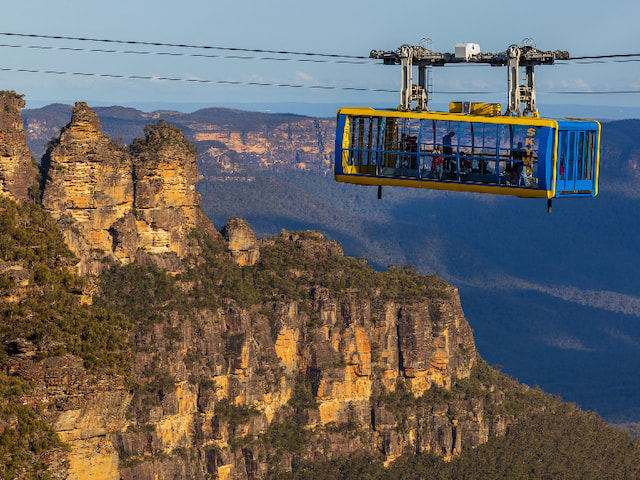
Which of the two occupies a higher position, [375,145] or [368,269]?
[375,145]

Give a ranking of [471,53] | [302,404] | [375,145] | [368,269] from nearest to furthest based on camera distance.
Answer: [471,53]
[375,145]
[302,404]
[368,269]

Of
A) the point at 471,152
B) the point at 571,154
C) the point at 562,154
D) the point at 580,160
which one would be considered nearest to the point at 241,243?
the point at 471,152

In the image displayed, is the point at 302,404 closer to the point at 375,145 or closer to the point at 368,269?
the point at 368,269

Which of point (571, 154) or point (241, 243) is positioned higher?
point (571, 154)

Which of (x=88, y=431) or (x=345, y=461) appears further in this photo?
(x=345, y=461)

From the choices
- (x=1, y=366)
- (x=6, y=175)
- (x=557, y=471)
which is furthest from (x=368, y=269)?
(x=1, y=366)

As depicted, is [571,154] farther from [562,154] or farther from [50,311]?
[50,311]

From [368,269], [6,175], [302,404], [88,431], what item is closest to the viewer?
[88,431]
